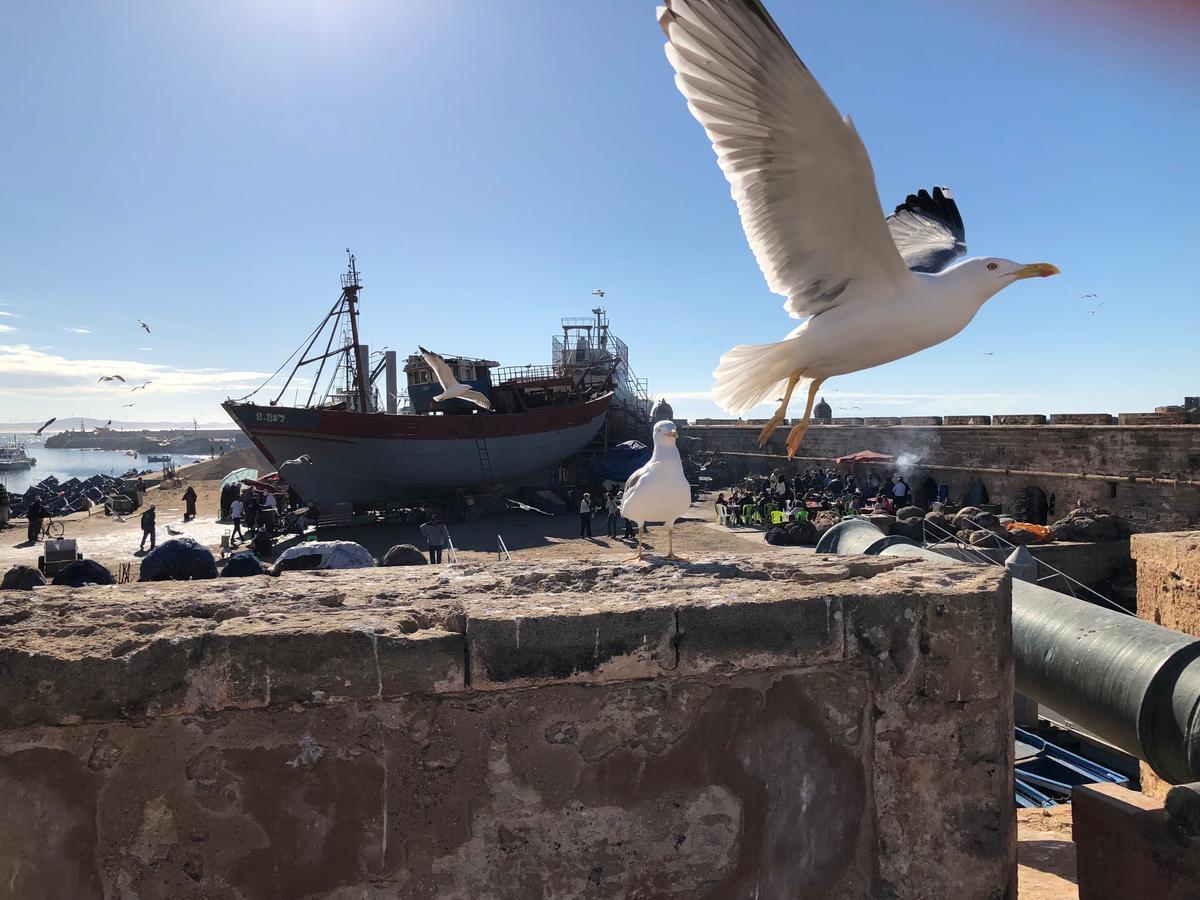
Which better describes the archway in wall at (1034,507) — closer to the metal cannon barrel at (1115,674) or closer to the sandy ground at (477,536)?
the sandy ground at (477,536)

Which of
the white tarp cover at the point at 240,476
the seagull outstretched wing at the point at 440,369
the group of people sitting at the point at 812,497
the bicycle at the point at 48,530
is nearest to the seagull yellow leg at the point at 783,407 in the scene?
the seagull outstretched wing at the point at 440,369

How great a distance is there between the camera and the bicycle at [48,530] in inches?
726

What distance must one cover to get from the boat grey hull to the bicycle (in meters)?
5.21

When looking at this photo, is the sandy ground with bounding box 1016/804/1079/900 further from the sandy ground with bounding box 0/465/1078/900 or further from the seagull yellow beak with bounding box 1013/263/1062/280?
the sandy ground with bounding box 0/465/1078/900

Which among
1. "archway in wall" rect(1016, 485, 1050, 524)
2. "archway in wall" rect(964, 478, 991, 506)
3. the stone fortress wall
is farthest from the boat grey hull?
"archway in wall" rect(1016, 485, 1050, 524)

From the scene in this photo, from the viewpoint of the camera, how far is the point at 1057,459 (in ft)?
59.9

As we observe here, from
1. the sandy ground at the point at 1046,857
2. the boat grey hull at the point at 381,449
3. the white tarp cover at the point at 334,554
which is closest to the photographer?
the sandy ground at the point at 1046,857

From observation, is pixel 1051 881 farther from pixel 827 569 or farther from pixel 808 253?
pixel 808 253

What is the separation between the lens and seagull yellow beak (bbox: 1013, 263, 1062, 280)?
2935 millimetres

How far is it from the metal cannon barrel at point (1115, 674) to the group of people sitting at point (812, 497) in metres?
13.3

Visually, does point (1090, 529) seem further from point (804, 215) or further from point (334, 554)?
point (804, 215)

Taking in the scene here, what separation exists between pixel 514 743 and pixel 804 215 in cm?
234

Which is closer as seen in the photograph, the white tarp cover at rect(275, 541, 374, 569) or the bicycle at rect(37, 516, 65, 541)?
the white tarp cover at rect(275, 541, 374, 569)

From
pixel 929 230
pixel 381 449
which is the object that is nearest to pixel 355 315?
pixel 381 449
